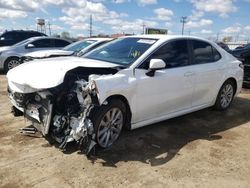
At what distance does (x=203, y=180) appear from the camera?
393 centimetres

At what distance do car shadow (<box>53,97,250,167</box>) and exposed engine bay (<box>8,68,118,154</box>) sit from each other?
31cm

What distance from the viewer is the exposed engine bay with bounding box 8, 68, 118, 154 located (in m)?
4.25

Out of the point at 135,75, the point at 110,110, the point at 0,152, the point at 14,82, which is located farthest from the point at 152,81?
the point at 0,152

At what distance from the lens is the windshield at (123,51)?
5125 mm

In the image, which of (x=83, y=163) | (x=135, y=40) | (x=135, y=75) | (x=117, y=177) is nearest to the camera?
(x=117, y=177)

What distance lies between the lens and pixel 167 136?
17.7 ft

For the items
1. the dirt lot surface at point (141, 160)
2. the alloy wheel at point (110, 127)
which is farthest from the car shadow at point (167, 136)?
the alloy wheel at point (110, 127)

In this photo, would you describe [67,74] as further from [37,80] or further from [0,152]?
[0,152]

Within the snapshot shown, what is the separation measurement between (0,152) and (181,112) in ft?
10.3

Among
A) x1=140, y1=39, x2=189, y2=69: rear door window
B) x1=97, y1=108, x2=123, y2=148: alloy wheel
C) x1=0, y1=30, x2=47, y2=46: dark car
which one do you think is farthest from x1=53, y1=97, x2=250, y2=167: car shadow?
x1=0, y1=30, x2=47, y2=46: dark car

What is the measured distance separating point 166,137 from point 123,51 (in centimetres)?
163

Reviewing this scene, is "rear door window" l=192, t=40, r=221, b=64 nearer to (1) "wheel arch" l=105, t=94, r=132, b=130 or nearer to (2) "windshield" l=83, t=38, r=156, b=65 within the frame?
(2) "windshield" l=83, t=38, r=156, b=65

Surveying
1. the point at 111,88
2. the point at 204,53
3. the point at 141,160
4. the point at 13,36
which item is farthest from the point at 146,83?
the point at 13,36

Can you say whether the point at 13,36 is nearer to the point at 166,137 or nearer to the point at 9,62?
the point at 9,62
